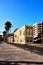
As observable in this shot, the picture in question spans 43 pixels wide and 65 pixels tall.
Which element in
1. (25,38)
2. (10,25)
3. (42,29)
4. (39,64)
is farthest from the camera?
(10,25)

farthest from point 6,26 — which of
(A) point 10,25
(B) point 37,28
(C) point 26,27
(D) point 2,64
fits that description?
(D) point 2,64

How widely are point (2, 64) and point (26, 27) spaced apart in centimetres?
7238

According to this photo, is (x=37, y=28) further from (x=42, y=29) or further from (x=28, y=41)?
(x=28, y=41)

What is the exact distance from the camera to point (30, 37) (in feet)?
272

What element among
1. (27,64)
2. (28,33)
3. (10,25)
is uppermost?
(10,25)

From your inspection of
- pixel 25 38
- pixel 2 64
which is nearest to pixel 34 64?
pixel 2 64

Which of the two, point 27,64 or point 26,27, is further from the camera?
point 26,27

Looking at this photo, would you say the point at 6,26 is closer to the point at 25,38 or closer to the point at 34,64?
the point at 25,38

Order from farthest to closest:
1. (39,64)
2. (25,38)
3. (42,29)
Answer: (42,29) → (25,38) → (39,64)

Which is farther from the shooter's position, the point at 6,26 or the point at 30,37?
the point at 6,26

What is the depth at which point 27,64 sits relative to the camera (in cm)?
1015

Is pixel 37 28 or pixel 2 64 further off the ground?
pixel 37 28

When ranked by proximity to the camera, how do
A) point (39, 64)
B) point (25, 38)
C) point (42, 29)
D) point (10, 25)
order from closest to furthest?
point (39, 64) → point (25, 38) → point (42, 29) → point (10, 25)

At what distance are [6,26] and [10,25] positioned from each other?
269 centimetres
